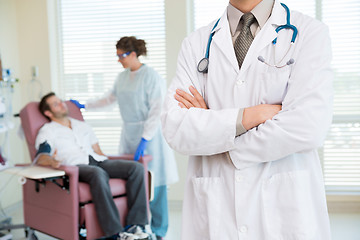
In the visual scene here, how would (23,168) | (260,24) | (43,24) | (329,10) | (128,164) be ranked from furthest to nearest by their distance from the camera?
(43,24) < (329,10) < (128,164) < (23,168) < (260,24)

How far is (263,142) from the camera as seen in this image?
118 cm

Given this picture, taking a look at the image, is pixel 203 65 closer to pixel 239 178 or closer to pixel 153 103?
pixel 239 178

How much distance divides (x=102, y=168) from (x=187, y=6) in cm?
171

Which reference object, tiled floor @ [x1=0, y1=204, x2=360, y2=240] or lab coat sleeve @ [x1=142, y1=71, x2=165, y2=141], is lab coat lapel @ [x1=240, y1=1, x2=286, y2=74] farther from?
tiled floor @ [x1=0, y1=204, x2=360, y2=240]

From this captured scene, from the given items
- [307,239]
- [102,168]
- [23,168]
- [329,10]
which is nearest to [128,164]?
[102,168]

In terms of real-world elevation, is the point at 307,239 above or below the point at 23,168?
above

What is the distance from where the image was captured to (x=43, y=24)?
13.3 feet

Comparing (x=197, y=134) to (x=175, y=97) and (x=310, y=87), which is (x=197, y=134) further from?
(x=310, y=87)

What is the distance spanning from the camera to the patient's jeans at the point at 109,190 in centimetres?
272

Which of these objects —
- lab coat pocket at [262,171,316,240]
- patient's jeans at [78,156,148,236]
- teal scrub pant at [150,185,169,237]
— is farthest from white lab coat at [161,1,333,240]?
teal scrub pant at [150,185,169,237]

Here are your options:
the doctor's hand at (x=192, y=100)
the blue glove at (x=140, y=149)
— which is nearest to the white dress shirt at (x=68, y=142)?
the blue glove at (x=140, y=149)

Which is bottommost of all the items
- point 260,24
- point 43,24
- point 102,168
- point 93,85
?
point 102,168

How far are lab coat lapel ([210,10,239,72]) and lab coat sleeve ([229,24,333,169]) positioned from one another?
0.19 meters

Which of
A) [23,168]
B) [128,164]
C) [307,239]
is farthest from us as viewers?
A: [128,164]
